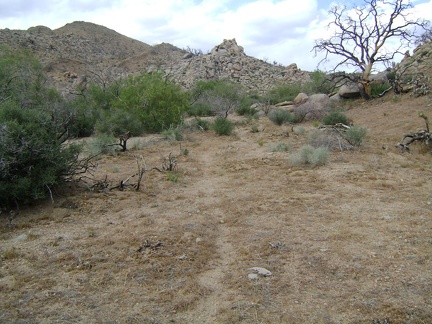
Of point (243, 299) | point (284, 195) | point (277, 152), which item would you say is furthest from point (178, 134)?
point (243, 299)

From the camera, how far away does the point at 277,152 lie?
11.7m

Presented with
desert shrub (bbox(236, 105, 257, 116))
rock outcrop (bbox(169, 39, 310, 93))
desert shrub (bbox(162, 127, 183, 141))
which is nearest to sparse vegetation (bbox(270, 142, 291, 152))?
desert shrub (bbox(162, 127, 183, 141))

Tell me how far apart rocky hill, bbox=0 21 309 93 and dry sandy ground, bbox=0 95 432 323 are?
25206 millimetres

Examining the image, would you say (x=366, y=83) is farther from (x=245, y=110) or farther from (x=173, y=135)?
(x=173, y=135)

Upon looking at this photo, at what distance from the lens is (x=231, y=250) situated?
5242mm

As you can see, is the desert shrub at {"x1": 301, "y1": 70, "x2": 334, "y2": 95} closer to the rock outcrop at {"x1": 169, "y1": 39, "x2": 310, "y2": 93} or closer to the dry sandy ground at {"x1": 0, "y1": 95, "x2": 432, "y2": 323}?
the rock outcrop at {"x1": 169, "y1": 39, "x2": 310, "y2": 93}

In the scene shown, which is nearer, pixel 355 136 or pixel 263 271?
pixel 263 271

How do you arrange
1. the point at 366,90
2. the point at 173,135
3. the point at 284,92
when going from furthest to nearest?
the point at 284,92 → the point at 366,90 → the point at 173,135

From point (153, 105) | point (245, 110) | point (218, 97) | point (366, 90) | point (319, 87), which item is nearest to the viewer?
point (153, 105)

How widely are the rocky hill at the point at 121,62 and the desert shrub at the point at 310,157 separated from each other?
952 inches

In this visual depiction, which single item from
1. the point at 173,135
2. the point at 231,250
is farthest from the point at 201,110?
the point at 231,250

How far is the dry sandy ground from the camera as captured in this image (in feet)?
12.4

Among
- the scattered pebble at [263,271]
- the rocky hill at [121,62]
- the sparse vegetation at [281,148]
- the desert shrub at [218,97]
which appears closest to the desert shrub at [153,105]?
the desert shrub at [218,97]

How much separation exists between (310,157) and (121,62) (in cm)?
4484
